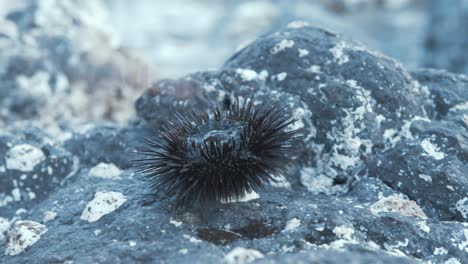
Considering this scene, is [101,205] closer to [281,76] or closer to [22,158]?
[22,158]

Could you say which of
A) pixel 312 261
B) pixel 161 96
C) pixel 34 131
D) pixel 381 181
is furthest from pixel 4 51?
pixel 312 261

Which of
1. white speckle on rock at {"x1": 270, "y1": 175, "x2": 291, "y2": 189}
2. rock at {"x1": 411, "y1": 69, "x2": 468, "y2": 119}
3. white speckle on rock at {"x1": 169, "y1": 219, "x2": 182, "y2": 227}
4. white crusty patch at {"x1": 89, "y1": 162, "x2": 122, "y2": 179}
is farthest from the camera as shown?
rock at {"x1": 411, "y1": 69, "x2": 468, "y2": 119}

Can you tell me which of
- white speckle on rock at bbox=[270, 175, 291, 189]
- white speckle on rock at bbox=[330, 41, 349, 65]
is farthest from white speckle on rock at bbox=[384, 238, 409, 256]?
white speckle on rock at bbox=[330, 41, 349, 65]

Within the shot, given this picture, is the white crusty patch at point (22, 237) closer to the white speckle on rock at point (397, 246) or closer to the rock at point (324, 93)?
the rock at point (324, 93)

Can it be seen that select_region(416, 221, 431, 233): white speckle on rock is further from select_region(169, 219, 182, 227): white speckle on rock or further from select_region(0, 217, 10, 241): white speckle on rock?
select_region(0, 217, 10, 241): white speckle on rock

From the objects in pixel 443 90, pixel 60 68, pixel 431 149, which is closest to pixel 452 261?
pixel 431 149

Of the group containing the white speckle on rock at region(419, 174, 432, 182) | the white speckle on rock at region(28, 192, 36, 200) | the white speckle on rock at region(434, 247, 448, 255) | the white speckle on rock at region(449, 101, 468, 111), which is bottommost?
the white speckle on rock at region(434, 247, 448, 255)
